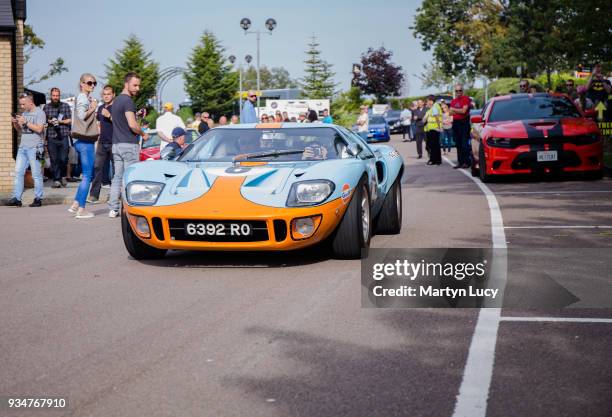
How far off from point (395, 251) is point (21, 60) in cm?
1496

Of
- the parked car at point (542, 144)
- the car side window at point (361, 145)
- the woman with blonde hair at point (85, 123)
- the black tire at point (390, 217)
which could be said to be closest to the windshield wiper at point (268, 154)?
the car side window at point (361, 145)

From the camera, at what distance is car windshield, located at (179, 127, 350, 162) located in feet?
29.4

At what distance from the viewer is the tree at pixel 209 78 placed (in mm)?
107938

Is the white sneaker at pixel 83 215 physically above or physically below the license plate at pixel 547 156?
below

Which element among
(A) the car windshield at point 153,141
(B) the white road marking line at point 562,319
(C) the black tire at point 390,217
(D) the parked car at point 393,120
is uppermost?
(D) the parked car at point 393,120

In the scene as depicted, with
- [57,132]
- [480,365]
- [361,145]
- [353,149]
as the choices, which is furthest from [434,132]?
[480,365]

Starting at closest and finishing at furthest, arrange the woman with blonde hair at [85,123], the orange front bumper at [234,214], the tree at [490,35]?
the orange front bumper at [234,214] < the woman with blonde hair at [85,123] < the tree at [490,35]

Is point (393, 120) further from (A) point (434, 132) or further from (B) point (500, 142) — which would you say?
(B) point (500, 142)

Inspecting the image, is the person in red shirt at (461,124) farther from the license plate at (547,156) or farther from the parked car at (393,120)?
the parked car at (393,120)

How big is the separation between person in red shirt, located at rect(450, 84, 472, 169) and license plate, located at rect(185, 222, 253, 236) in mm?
14560

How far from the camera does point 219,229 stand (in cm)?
788

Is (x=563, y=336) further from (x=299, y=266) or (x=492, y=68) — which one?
(x=492, y=68)

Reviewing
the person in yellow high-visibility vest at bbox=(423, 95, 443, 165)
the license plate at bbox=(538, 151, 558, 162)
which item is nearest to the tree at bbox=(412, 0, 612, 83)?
the person in yellow high-visibility vest at bbox=(423, 95, 443, 165)

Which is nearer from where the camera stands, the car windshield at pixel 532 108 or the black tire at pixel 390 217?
the black tire at pixel 390 217
